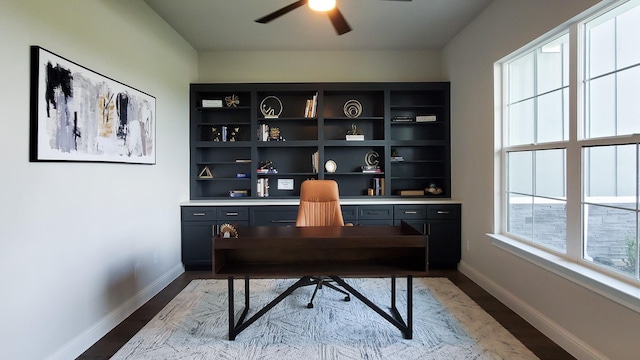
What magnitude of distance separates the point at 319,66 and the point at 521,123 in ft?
8.56

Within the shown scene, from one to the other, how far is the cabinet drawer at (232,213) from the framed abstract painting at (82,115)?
3.58 ft

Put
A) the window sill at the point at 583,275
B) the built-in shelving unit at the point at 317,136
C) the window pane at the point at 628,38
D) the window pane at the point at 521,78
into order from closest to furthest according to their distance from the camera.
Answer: the window sill at the point at 583,275 → the window pane at the point at 628,38 → the window pane at the point at 521,78 → the built-in shelving unit at the point at 317,136

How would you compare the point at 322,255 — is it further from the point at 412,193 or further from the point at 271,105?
the point at 271,105

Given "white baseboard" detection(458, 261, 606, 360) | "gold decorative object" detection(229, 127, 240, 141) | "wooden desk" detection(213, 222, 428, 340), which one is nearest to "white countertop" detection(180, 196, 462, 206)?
"gold decorative object" detection(229, 127, 240, 141)

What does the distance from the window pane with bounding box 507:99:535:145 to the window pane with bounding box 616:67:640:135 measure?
31.3 inches

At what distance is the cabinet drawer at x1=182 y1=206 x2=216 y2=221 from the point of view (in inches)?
149

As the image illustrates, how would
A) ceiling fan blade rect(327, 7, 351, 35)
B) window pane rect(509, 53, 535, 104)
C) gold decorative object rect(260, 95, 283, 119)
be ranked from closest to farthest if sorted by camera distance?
ceiling fan blade rect(327, 7, 351, 35) → window pane rect(509, 53, 535, 104) → gold decorative object rect(260, 95, 283, 119)

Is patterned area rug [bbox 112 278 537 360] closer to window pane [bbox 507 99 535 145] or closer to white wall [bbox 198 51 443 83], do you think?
window pane [bbox 507 99 535 145]

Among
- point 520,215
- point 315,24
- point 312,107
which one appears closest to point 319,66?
point 312,107

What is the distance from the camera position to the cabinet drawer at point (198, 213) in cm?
380

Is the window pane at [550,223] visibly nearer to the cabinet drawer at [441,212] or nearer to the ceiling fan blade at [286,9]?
the cabinet drawer at [441,212]

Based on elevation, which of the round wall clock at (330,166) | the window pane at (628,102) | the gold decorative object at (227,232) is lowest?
the gold decorative object at (227,232)

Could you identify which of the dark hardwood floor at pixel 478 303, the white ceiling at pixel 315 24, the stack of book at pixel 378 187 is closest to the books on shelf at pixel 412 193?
the stack of book at pixel 378 187

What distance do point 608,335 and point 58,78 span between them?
3684 millimetres
